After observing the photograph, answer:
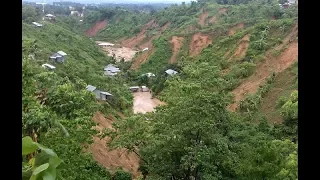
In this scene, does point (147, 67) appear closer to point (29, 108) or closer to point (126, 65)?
point (126, 65)

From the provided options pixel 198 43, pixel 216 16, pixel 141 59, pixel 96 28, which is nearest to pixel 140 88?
pixel 141 59

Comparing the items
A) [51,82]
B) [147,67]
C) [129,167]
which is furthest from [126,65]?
[51,82]

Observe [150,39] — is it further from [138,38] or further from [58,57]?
[58,57]

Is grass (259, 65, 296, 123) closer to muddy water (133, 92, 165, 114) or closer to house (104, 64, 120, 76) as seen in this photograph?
muddy water (133, 92, 165, 114)

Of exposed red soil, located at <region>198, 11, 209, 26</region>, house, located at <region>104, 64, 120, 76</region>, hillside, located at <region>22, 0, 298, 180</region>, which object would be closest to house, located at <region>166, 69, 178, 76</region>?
hillside, located at <region>22, 0, 298, 180</region>

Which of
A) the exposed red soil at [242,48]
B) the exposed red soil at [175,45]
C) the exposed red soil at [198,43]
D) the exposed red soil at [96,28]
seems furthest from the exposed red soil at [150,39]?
the exposed red soil at [242,48]
